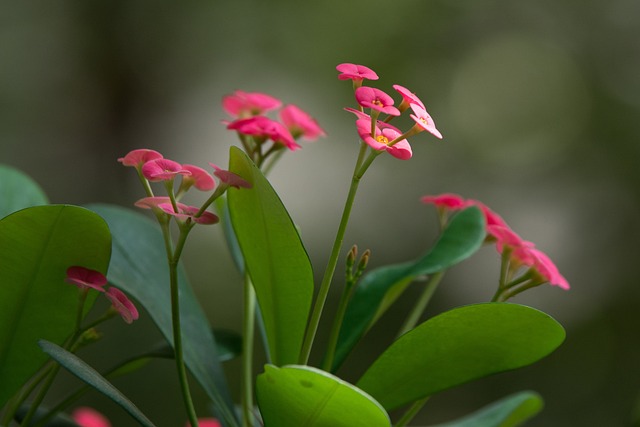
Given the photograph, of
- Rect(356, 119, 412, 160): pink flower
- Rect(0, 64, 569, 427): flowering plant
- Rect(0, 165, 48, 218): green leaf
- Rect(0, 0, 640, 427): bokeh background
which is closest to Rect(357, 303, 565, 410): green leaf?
Rect(0, 64, 569, 427): flowering plant

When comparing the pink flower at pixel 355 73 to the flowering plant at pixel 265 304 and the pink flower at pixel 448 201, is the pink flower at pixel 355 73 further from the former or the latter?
the pink flower at pixel 448 201

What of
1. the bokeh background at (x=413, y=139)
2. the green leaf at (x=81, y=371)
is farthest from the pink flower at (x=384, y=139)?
the bokeh background at (x=413, y=139)

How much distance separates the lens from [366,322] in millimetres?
633

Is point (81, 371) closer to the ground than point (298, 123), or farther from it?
closer to the ground

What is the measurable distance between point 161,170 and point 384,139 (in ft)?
0.47

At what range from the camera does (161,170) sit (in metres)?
0.47

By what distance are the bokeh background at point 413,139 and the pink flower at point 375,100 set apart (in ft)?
9.17

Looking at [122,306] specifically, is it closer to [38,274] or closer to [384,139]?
[38,274]

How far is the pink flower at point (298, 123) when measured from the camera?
27.5 inches

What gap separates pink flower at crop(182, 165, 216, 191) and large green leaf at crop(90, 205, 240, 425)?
123mm

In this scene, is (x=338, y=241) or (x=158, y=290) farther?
(x=158, y=290)

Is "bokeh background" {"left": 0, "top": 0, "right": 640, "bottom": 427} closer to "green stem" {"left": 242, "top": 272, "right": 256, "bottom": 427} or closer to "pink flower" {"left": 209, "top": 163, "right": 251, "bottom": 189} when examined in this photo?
"green stem" {"left": 242, "top": 272, "right": 256, "bottom": 427}

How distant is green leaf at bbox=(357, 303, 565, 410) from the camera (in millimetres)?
499

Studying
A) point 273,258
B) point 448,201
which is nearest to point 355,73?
point 273,258
